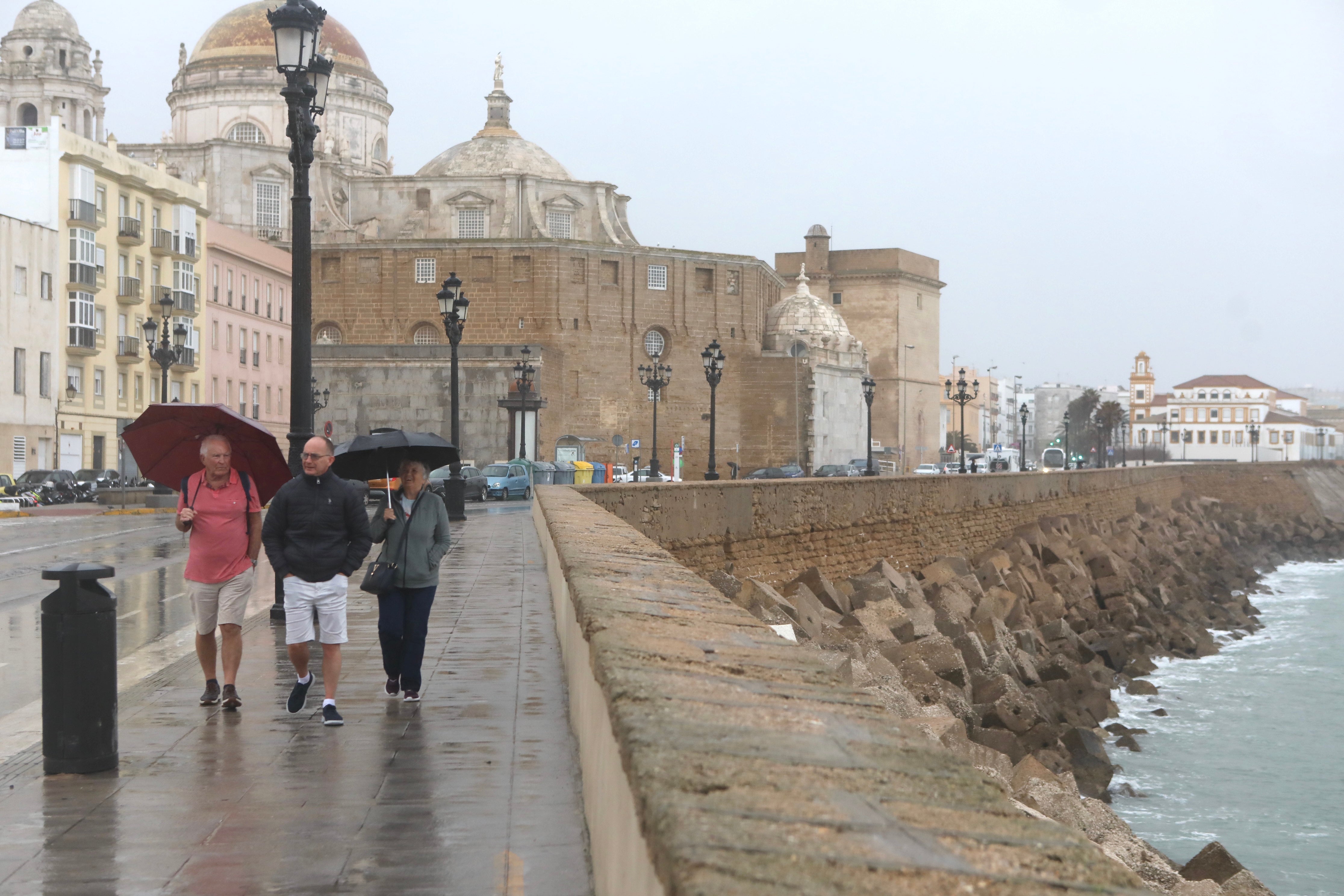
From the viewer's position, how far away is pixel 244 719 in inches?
280

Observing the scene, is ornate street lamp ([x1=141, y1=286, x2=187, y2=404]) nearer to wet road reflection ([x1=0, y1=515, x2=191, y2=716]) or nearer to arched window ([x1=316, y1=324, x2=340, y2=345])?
wet road reflection ([x1=0, y1=515, x2=191, y2=716])

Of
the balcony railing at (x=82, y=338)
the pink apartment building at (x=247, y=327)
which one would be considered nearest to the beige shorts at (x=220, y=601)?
the balcony railing at (x=82, y=338)

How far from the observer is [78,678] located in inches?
234

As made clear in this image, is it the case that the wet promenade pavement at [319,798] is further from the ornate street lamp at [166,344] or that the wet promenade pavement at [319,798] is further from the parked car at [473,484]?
the parked car at [473,484]

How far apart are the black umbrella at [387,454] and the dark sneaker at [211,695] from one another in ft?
4.79

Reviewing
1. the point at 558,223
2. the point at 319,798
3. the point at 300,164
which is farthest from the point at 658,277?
the point at 319,798

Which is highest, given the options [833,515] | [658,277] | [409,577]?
[658,277]

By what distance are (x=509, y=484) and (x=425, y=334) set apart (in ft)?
98.0

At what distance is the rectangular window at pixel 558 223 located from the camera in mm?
73375

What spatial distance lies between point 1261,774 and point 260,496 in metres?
13.3

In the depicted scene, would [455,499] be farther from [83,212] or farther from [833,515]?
[83,212]

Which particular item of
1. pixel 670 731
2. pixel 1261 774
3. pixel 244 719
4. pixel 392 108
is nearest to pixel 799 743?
pixel 670 731

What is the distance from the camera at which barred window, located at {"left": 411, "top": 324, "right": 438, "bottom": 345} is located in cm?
6888

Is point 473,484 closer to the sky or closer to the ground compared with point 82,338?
closer to the ground
